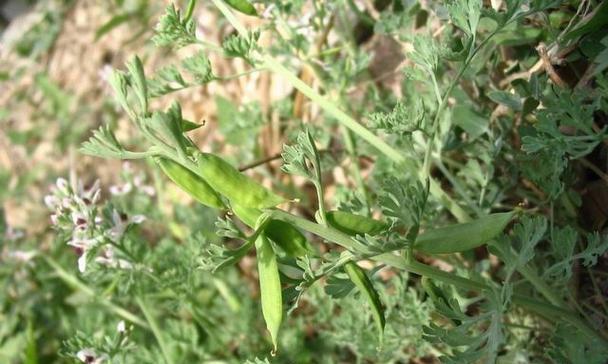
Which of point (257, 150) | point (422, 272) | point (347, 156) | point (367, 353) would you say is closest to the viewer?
point (422, 272)

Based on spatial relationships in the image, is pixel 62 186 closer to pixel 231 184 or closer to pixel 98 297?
pixel 98 297

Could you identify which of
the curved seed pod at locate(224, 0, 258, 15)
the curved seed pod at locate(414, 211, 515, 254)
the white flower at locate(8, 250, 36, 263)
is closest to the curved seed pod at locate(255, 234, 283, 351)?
the curved seed pod at locate(414, 211, 515, 254)

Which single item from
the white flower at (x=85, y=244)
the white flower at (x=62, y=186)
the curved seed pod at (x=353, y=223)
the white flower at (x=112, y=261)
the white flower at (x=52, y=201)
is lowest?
the white flower at (x=112, y=261)

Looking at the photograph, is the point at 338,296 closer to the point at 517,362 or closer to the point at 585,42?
the point at 517,362

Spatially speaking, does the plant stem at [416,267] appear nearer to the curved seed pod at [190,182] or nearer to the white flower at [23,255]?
the curved seed pod at [190,182]

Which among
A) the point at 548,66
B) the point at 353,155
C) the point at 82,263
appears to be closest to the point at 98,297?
the point at 82,263

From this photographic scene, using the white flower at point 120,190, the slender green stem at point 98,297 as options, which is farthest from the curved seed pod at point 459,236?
the white flower at point 120,190

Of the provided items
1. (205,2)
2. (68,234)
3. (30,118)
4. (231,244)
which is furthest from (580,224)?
(30,118)
